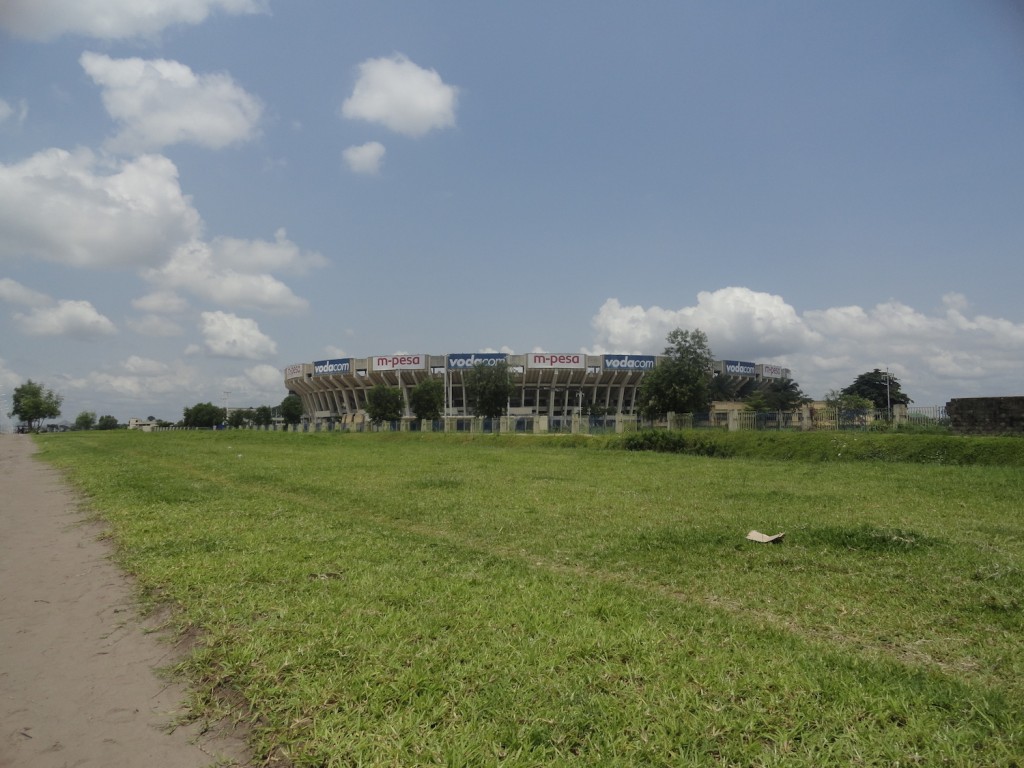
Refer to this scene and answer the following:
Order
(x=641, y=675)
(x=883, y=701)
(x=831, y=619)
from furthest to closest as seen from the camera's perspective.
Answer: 1. (x=831, y=619)
2. (x=641, y=675)
3. (x=883, y=701)

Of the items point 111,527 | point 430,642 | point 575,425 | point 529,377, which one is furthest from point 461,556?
point 529,377

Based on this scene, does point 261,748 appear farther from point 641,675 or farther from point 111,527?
point 111,527

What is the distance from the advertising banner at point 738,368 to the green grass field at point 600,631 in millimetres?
87864

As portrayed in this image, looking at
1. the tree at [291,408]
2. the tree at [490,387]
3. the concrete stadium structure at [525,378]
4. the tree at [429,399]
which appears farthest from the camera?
the tree at [291,408]

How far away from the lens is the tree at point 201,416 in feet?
378

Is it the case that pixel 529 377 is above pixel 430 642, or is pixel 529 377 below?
above

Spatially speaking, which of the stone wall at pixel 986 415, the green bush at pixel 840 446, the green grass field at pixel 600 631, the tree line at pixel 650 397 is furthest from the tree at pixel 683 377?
the green grass field at pixel 600 631

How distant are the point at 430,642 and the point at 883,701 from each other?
8.40 ft

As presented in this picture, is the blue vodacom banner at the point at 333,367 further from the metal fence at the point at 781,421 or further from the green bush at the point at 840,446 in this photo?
the green bush at the point at 840,446

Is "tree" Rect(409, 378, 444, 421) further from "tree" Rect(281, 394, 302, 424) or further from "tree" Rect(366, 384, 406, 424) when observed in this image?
"tree" Rect(281, 394, 302, 424)

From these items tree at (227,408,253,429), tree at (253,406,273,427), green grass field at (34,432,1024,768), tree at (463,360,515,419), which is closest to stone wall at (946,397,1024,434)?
green grass field at (34,432,1024,768)

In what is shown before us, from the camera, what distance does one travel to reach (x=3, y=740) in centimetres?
296

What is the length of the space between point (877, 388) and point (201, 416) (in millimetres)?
116832

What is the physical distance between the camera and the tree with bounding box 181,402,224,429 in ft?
378
